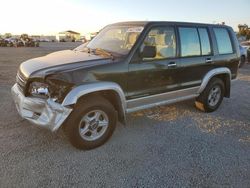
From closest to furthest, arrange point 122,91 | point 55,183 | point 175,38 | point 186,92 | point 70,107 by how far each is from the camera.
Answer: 1. point 55,183
2. point 70,107
3. point 122,91
4. point 175,38
5. point 186,92

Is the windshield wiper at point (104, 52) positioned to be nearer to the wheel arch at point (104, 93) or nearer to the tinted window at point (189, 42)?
the wheel arch at point (104, 93)

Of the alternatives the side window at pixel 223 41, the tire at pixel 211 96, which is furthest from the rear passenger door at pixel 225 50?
the tire at pixel 211 96

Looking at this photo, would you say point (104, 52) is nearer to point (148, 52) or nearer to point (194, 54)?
point (148, 52)

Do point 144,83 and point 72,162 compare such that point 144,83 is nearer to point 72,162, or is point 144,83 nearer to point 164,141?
point 164,141

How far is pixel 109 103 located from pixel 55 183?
54.5 inches

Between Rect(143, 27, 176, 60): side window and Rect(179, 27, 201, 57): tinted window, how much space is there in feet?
0.76

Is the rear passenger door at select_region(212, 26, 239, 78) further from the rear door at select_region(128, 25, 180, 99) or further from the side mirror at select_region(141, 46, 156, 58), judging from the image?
the side mirror at select_region(141, 46, 156, 58)

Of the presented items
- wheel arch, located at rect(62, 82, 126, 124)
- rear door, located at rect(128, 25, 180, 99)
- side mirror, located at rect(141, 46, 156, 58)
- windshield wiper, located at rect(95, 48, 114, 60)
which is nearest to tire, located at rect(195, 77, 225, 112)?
rear door, located at rect(128, 25, 180, 99)

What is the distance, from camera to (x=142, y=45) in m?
3.92

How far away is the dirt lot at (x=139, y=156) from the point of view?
2934 mm

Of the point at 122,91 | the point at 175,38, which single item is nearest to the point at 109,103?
the point at 122,91

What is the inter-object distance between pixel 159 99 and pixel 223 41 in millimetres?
2372

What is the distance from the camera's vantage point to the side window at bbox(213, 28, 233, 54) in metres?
5.36

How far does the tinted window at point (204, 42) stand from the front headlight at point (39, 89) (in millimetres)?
3280
